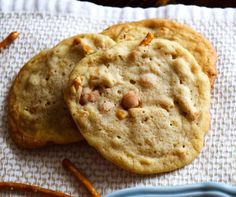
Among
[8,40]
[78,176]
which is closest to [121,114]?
[78,176]

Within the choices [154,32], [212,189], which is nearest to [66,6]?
[154,32]

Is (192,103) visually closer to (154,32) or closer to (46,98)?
(154,32)

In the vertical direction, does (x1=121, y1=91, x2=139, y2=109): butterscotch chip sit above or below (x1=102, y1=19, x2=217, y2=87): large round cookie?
below

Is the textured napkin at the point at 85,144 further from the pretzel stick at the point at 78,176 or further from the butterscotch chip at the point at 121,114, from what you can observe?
the butterscotch chip at the point at 121,114

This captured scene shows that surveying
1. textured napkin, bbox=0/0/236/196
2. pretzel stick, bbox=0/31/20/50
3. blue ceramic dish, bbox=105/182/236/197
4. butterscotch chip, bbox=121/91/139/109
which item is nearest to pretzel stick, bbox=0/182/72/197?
textured napkin, bbox=0/0/236/196

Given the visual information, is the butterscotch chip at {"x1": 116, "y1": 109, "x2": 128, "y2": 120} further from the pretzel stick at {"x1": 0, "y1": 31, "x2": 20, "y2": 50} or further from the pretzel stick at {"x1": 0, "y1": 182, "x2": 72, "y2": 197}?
the pretzel stick at {"x1": 0, "y1": 31, "x2": 20, "y2": 50}

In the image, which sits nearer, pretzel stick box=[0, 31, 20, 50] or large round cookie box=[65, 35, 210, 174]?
large round cookie box=[65, 35, 210, 174]

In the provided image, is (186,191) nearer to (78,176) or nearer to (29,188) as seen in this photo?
(78,176)
